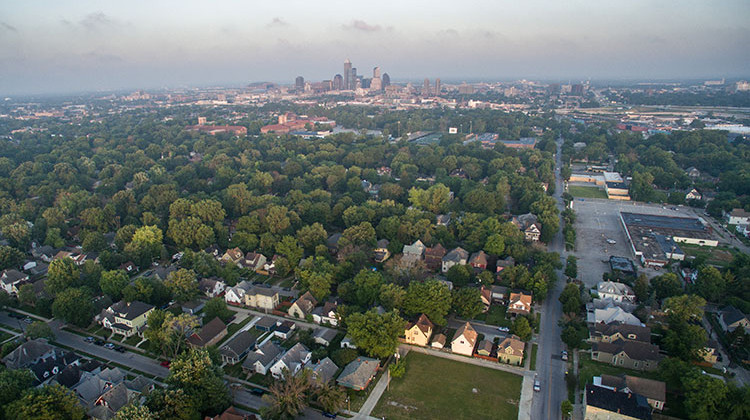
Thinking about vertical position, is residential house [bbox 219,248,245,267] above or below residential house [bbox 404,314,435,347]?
above

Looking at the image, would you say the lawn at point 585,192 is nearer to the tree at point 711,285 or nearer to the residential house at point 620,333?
the tree at point 711,285

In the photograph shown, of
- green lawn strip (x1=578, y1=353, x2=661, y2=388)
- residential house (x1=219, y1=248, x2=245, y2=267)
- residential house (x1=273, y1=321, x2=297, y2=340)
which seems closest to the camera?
green lawn strip (x1=578, y1=353, x2=661, y2=388)

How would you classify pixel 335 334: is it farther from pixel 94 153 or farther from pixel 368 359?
pixel 94 153

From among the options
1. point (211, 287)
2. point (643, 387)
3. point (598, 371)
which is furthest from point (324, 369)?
point (643, 387)

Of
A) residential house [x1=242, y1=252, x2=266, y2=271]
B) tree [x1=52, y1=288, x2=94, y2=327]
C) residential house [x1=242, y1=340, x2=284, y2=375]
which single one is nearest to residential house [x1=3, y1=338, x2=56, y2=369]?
tree [x1=52, y1=288, x2=94, y2=327]

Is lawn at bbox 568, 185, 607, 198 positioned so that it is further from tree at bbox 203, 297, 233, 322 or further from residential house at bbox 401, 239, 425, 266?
tree at bbox 203, 297, 233, 322

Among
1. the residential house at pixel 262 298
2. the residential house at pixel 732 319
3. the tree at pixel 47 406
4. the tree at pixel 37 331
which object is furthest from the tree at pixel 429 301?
the tree at pixel 37 331
